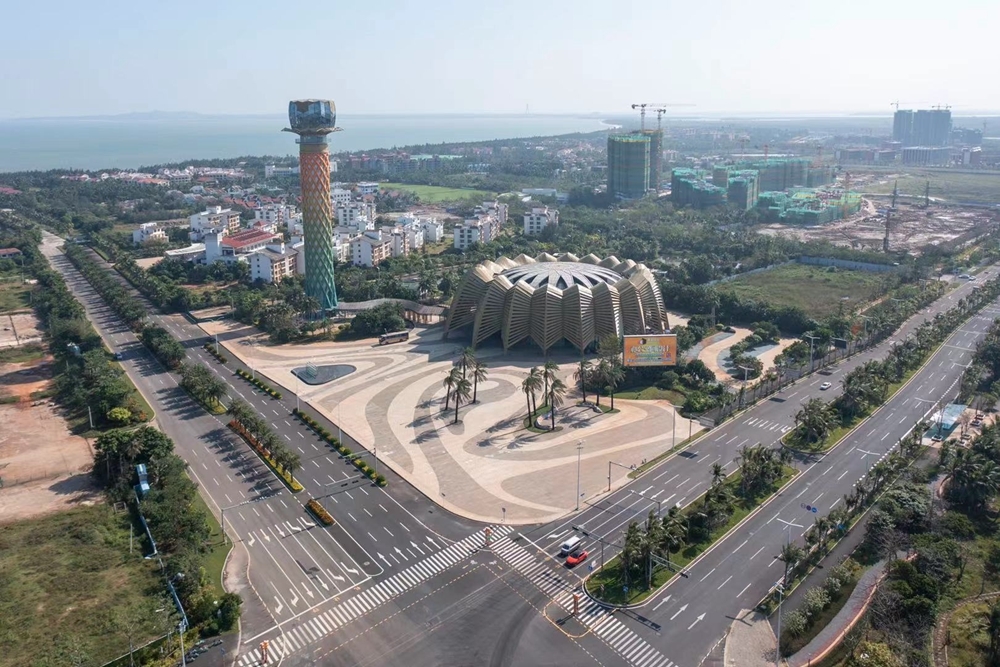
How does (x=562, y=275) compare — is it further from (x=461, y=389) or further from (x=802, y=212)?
(x=802, y=212)

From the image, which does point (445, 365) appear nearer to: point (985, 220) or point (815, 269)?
point (815, 269)

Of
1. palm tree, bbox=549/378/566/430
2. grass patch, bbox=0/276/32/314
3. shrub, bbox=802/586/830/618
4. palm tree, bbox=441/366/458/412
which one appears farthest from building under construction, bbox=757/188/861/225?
grass patch, bbox=0/276/32/314

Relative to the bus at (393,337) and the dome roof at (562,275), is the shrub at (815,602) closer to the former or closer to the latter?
the dome roof at (562,275)

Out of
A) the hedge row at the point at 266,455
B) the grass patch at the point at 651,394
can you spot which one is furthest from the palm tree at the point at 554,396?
the hedge row at the point at 266,455

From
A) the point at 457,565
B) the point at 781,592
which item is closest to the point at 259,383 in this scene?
the point at 457,565

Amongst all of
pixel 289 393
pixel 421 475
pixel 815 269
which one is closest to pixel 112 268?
pixel 289 393

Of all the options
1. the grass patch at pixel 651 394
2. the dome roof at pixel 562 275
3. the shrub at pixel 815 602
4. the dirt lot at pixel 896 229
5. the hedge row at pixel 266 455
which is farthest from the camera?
the dirt lot at pixel 896 229

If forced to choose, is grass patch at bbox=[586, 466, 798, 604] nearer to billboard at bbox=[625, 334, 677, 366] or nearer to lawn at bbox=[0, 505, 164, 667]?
billboard at bbox=[625, 334, 677, 366]
